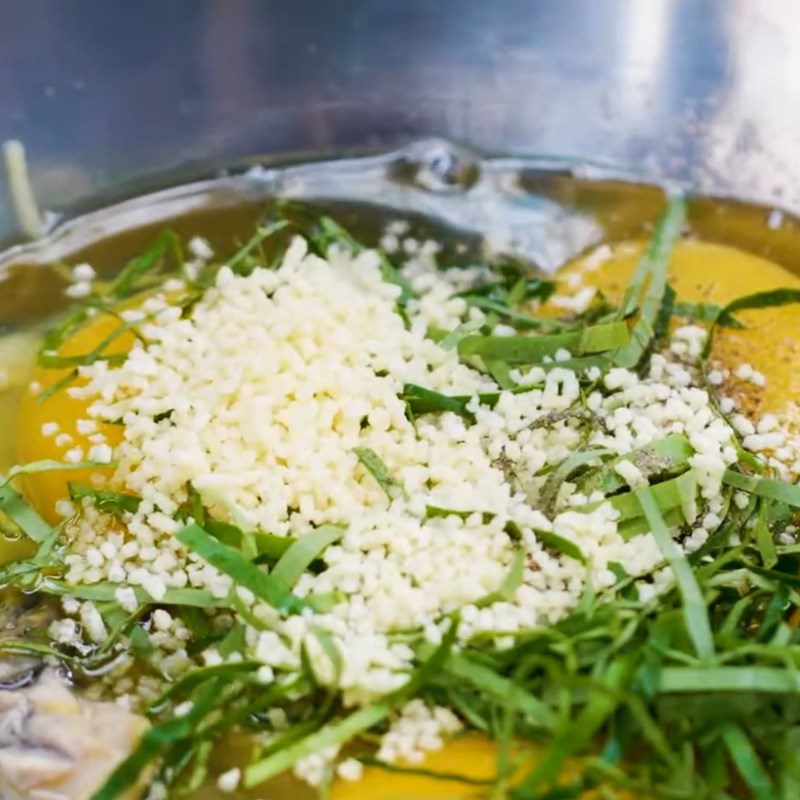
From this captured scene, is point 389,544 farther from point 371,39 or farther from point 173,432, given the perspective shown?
point 371,39

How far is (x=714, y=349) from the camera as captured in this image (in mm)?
1393

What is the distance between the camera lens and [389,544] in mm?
1096

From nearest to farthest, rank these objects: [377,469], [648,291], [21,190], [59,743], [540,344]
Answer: [59,743] → [377,469] → [540,344] → [648,291] → [21,190]

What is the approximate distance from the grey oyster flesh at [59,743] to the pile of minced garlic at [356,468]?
0.06 m

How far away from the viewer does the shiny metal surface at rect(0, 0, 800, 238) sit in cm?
172

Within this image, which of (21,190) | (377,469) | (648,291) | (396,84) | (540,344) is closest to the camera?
(377,469)

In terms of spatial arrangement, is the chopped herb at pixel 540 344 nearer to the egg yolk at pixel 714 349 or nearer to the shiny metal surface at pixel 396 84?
the egg yolk at pixel 714 349

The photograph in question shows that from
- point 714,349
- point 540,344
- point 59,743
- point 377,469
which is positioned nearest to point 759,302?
point 714,349

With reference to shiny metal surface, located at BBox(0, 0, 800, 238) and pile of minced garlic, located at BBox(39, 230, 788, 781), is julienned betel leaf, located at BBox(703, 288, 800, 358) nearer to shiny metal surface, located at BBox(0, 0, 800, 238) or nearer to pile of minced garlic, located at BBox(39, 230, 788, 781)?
pile of minced garlic, located at BBox(39, 230, 788, 781)

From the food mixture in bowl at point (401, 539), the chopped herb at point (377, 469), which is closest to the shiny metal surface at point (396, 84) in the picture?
the food mixture in bowl at point (401, 539)

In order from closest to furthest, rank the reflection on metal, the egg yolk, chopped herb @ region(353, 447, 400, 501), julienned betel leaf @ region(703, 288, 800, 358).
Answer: chopped herb @ region(353, 447, 400, 501) → the egg yolk → julienned betel leaf @ region(703, 288, 800, 358) → the reflection on metal

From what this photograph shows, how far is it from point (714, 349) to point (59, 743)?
2.82ft

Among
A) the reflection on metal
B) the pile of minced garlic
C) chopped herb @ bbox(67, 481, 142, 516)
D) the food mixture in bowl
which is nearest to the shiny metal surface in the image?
the reflection on metal

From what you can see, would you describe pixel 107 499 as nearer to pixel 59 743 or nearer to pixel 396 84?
pixel 59 743
